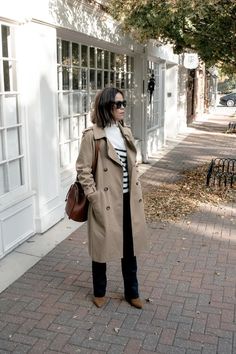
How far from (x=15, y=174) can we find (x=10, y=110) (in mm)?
768

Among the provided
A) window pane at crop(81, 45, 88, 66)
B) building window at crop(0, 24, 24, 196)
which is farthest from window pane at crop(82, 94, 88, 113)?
building window at crop(0, 24, 24, 196)

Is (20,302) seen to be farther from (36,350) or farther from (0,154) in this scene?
(0,154)

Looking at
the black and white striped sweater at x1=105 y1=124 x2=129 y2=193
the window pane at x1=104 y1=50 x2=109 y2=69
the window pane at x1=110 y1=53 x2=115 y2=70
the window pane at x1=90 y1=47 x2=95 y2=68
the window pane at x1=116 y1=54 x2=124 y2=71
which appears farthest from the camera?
the window pane at x1=116 y1=54 x2=124 y2=71

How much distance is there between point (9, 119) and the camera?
5.04 m

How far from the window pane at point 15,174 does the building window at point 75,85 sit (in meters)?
1.39

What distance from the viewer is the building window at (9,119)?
4.88 metres

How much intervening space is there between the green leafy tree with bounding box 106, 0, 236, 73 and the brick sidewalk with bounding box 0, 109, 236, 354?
3.18 meters

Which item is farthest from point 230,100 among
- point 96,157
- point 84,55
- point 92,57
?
point 96,157

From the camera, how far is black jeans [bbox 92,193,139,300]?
3703mm

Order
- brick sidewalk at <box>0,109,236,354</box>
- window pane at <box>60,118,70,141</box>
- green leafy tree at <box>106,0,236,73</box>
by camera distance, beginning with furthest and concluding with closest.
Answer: window pane at <box>60,118,70,141</box>
green leafy tree at <box>106,0,236,73</box>
brick sidewalk at <box>0,109,236,354</box>

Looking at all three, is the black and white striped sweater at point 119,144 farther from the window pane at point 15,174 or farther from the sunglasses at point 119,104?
the window pane at point 15,174

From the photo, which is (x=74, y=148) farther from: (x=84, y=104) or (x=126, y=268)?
(x=126, y=268)

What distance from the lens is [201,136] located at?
16438mm

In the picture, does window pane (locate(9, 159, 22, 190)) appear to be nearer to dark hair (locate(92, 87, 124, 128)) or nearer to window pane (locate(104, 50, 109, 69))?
dark hair (locate(92, 87, 124, 128))
